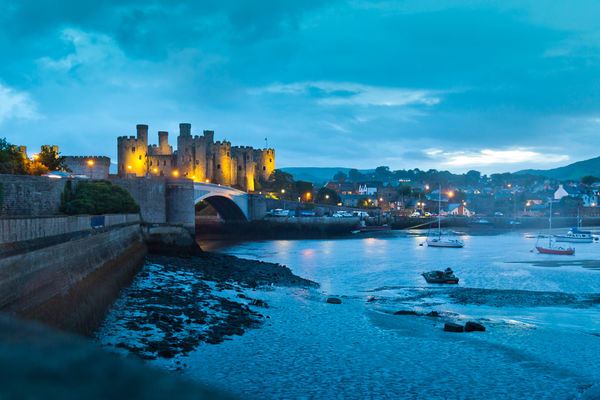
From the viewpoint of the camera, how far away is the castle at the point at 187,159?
7281cm

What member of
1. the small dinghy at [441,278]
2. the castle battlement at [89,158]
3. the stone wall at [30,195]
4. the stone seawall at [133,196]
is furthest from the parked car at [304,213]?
the stone wall at [30,195]

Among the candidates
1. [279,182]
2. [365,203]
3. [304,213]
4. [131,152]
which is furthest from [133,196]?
[365,203]

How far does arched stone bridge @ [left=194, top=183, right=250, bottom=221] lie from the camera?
47.5 m

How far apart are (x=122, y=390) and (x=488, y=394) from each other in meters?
10.1

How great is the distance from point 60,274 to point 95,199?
1739 centimetres

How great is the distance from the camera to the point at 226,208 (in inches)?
2405

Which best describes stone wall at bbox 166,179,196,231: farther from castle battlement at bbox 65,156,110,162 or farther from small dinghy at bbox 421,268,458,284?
Answer: castle battlement at bbox 65,156,110,162

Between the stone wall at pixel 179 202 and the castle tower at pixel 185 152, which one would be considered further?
the castle tower at pixel 185 152

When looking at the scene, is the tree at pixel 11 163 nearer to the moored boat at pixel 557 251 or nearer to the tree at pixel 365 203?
the moored boat at pixel 557 251

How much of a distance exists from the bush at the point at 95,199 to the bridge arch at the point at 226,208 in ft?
76.9

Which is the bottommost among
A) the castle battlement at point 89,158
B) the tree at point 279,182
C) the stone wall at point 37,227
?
the stone wall at point 37,227

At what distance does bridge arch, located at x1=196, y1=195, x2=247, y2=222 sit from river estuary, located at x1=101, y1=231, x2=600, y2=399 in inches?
1332

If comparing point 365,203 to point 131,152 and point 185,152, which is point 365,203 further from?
point 131,152

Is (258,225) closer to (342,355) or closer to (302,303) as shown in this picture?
(302,303)
